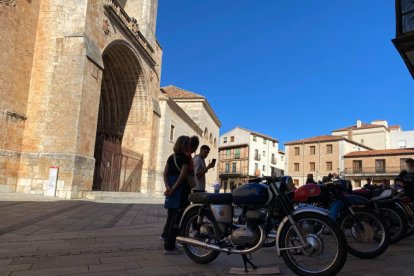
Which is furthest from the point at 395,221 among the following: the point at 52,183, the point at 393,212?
the point at 52,183

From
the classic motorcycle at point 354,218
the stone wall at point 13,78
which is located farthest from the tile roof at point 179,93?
the classic motorcycle at point 354,218

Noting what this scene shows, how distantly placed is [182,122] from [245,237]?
26.4 meters

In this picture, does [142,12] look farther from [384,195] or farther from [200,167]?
[384,195]

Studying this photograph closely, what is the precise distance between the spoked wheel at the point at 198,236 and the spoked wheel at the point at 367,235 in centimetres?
182

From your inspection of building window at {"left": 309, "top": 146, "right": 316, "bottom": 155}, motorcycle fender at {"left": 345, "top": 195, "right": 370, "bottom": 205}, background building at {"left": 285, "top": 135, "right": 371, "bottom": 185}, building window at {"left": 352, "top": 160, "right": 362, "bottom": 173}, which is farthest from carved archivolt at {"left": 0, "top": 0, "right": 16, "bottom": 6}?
building window at {"left": 309, "top": 146, "right": 316, "bottom": 155}

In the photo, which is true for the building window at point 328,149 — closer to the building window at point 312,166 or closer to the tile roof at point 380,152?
the tile roof at point 380,152

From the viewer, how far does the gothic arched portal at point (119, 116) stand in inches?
741

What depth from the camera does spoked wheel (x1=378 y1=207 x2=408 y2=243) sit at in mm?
5668

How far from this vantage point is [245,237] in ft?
12.2

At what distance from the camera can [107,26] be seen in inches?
650

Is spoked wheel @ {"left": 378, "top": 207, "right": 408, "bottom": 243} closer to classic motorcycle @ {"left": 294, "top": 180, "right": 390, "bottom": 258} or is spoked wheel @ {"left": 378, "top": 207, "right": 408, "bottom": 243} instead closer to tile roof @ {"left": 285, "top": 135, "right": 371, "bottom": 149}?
classic motorcycle @ {"left": 294, "top": 180, "right": 390, "bottom": 258}

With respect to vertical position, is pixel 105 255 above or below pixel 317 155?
below

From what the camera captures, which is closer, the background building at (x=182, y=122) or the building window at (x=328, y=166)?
the background building at (x=182, y=122)

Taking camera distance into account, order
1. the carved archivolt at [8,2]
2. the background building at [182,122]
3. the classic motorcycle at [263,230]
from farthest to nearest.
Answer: the background building at [182,122] → the carved archivolt at [8,2] → the classic motorcycle at [263,230]
